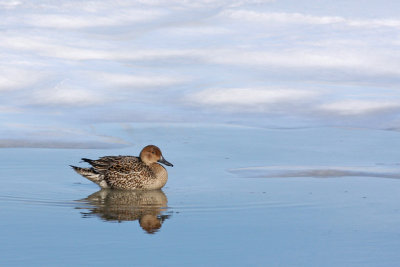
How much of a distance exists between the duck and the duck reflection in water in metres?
0.08

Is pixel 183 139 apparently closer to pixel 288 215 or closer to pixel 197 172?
pixel 197 172

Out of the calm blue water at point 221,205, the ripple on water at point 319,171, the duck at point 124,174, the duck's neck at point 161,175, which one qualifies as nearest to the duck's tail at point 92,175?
the duck at point 124,174

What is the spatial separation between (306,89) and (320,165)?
452cm

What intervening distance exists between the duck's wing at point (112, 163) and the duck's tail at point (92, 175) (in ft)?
0.17

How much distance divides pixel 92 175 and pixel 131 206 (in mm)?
1256

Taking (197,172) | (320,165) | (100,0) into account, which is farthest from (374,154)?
(100,0)

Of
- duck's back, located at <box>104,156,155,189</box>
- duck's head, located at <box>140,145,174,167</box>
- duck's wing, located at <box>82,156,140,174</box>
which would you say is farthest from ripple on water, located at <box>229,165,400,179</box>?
duck's wing, located at <box>82,156,140,174</box>

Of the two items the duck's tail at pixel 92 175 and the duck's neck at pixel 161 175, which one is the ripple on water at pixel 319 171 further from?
the duck's tail at pixel 92 175

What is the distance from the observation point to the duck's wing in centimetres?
788

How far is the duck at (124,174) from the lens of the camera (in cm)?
776

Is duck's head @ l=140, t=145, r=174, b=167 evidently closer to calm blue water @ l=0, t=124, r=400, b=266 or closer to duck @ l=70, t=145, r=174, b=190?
duck @ l=70, t=145, r=174, b=190

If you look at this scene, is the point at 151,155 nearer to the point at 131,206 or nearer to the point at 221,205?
the point at 131,206

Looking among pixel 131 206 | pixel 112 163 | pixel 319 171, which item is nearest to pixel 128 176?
pixel 112 163

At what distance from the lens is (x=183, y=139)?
989 cm
